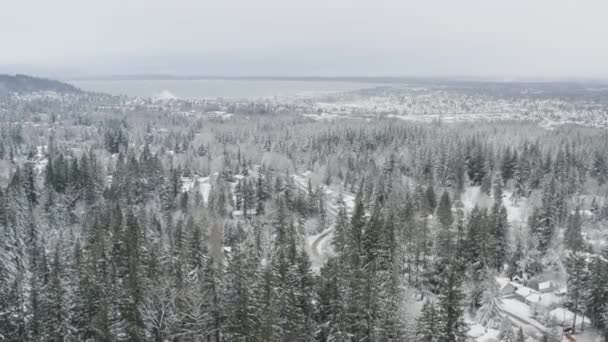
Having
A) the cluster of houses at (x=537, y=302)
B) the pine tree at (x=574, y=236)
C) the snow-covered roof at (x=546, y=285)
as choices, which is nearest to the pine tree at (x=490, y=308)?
the cluster of houses at (x=537, y=302)

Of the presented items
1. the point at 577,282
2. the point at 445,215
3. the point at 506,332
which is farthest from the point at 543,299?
the point at 445,215

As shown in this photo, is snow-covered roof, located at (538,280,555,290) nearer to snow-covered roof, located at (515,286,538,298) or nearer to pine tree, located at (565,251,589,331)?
snow-covered roof, located at (515,286,538,298)

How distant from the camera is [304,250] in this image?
145ft

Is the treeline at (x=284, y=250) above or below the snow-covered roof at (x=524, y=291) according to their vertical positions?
above

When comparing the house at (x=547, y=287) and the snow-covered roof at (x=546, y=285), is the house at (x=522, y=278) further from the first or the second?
the house at (x=547, y=287)

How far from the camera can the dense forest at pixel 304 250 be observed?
3030 centimetres

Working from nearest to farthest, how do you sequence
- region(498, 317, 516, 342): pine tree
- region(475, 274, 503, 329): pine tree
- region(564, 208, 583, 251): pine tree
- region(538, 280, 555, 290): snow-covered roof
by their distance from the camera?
region(498, 317, 516, 342): pine tree → region(475, 274, 503, 329): pine tree → region(538, 280, 555, 290): snow-covered roof → region(564, 208, 583, 251): pine tree

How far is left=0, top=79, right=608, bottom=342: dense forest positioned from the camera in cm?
3030

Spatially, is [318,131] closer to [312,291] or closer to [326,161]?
[326,161]

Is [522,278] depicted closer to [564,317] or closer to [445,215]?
[564,317]

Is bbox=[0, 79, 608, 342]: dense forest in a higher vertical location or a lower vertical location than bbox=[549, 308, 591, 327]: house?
higher

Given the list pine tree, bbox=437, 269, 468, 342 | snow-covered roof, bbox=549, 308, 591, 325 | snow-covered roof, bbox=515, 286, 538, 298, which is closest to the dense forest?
pine tree, bbox=437, 269, 468, 342

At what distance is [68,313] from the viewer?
104ft

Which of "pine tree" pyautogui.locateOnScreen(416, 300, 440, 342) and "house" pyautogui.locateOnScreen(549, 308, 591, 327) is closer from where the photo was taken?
"pine tree" pyautogui.locateOnScreen(416, 300, 440, 342)
